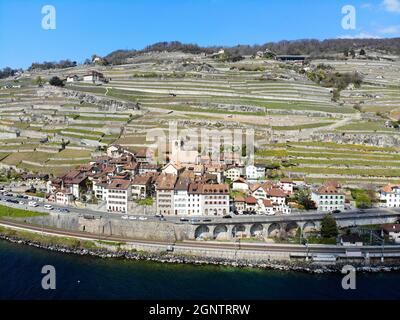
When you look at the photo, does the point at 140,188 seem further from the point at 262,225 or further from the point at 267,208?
the point at 262,225

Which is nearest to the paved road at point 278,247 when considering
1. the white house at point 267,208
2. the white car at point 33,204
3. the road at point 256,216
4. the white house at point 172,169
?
the road at point 256,216

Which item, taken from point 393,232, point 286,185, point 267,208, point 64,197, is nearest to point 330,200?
point 286,185

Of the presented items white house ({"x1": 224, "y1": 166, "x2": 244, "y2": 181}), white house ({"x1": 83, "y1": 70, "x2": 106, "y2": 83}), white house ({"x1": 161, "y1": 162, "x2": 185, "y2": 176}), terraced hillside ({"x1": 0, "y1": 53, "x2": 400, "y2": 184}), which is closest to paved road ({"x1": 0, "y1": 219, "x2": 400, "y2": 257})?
white house ({"x1": 161, "y1": 162, "x2": 185, "y2": 176})

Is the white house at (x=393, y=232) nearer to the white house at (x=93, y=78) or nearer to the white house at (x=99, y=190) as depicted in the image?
the white house at (x=99, y=190)

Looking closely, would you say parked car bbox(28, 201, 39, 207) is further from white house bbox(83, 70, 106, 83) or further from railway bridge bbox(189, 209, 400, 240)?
white house bbox(83, 70, 106, 83)

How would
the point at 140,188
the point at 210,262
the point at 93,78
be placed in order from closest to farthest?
1. the point at 210,262
2. the point at 140,188
3. the point at 93,78

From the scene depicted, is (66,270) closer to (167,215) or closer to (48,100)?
(167,215)
